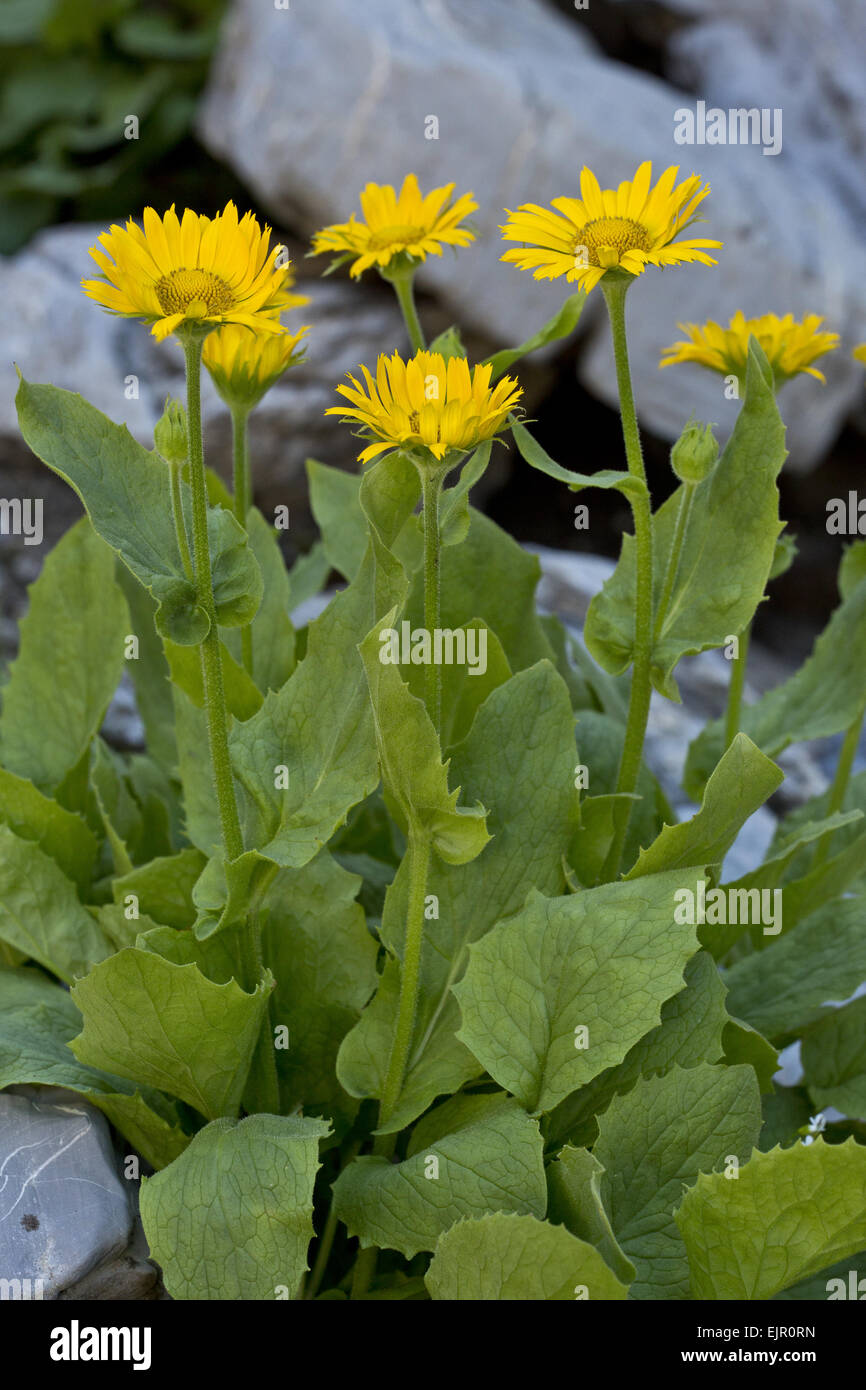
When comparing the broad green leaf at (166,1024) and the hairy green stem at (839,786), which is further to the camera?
the hairy green stem at (839,786)

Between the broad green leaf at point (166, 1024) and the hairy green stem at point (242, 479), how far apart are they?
376 mm

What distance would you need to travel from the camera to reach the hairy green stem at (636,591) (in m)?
1.16

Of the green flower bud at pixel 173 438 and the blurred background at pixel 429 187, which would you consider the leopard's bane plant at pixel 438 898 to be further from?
the blurred background at pixel 429 187

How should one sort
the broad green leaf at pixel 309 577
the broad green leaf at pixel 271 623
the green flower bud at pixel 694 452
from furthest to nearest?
the broad green leaf at pixel 309 577 < the broad green leaf at pixel 271 623 < the green flower bud at pixel 694 452

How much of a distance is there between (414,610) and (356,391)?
429mm

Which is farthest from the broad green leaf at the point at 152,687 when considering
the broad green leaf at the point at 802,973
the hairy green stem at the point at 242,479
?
the broad green leaf at the point at 802,973

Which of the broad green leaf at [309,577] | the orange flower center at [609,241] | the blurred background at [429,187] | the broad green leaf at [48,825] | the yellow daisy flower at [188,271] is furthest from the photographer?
the blurred background at [429,187]

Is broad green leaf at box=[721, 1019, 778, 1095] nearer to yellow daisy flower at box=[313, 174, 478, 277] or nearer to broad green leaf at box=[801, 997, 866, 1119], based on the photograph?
broad green leaf at box=[801, 997, 866, 1119]

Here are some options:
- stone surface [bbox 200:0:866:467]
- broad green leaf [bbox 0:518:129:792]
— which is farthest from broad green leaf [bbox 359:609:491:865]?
stone surface [bbox 200:0:866:467]

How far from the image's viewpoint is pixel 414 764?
44.2 inches

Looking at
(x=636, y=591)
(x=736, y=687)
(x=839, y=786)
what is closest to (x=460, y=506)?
(x=636, y=591)

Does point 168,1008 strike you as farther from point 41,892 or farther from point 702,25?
point 702,25

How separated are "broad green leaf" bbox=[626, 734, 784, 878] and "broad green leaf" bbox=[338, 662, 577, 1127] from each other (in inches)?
4.2

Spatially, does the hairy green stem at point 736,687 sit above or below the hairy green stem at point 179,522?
below
